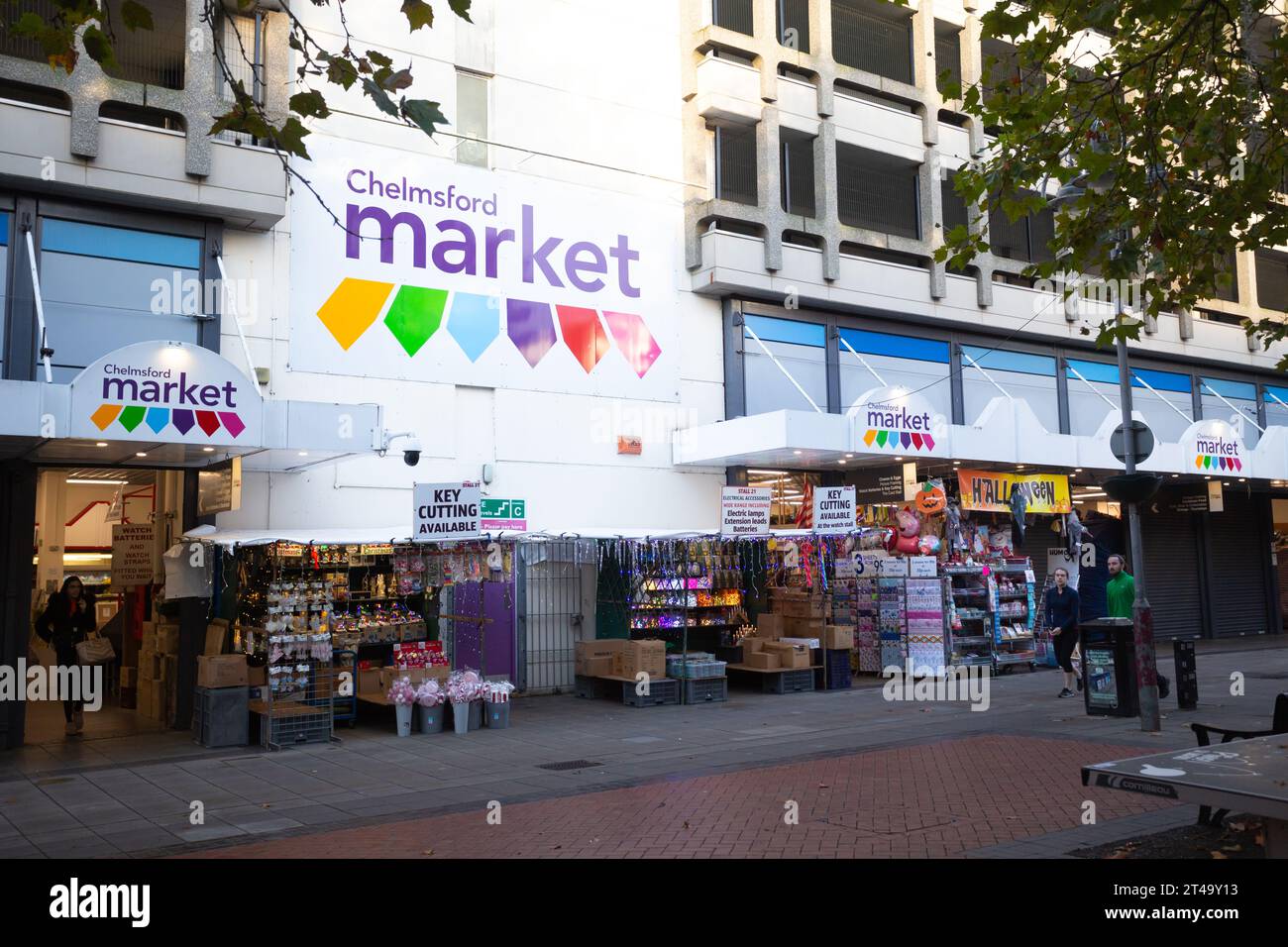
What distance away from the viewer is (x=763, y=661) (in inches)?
654

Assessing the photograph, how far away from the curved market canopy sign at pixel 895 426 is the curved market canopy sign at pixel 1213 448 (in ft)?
22.0

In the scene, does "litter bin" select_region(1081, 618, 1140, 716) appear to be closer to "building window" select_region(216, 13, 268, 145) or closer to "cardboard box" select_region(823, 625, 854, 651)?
"cardboard box" select_region(823, 625, 854, 651)

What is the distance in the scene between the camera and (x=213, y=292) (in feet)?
46.6

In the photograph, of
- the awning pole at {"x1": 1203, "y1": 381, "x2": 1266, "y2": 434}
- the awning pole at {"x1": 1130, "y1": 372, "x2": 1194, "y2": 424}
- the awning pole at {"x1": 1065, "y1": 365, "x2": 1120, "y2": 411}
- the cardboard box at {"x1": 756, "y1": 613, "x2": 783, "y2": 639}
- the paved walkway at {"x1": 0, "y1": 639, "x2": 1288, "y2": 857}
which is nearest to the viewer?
the paved walkway at {"x1": 0, "y1": 639, "x2": 1288, "y2": 857}

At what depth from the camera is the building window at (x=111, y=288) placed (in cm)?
1310

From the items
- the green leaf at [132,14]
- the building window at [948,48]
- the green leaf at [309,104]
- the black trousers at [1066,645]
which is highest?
the building window at [948,48]

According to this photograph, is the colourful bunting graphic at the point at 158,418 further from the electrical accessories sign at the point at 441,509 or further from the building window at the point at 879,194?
the building window at the point at 879,194

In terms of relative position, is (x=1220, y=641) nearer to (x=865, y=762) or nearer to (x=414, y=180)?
(x=865, y=762)

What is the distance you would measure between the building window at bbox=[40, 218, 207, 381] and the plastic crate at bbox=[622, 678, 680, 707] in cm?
759

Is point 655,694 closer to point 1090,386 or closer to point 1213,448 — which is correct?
point 1213,448

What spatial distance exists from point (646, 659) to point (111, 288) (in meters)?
8.60

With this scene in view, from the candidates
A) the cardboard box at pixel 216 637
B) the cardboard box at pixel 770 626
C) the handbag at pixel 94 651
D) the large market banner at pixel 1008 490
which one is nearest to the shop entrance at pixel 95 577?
the handbag at pixel 94 651

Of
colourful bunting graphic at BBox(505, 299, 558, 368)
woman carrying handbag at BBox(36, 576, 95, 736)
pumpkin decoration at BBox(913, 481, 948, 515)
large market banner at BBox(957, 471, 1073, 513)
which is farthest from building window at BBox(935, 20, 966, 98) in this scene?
woman carrying handbag at BBox(36, 576, 95, 736)

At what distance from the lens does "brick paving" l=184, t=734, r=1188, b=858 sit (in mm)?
7250
